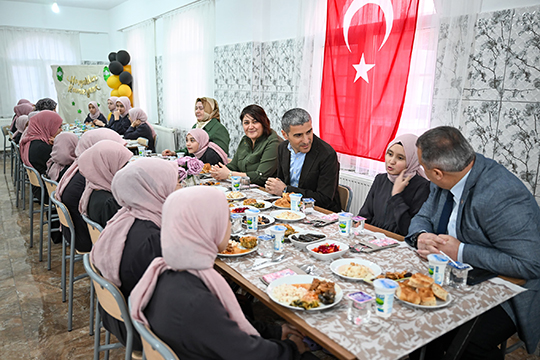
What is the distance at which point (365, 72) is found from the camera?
3.95 m

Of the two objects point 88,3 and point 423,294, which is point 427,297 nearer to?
point 423,294

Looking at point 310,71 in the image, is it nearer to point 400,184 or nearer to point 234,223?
point 400,184

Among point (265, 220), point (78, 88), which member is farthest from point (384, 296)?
point (78, 88)

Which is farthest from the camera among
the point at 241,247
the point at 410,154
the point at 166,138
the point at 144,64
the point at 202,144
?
the point at 144,64

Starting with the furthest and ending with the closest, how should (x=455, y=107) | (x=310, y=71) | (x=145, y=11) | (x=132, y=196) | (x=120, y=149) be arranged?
(x=145, y=11) < (x=310, y=71) < (x=455, y=107) < (x=120, y=149) < (x=132, y=196)

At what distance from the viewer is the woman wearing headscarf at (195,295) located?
1.20 metres

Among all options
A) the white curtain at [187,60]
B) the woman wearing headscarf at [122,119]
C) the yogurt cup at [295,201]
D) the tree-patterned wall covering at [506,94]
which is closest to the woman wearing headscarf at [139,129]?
the woman wearing headscarf at [122,119]

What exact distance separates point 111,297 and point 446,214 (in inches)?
66.5

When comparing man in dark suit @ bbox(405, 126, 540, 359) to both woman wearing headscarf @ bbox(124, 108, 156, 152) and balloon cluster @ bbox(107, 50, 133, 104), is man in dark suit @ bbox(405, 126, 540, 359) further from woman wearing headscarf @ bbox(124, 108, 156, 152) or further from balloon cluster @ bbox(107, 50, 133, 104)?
balloon cluster @ bbox(107, 50, 133, 104)

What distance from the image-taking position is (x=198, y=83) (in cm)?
714

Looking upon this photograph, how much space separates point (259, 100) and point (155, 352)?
4.75 metres

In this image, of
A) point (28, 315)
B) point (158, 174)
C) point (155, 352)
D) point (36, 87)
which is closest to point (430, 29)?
point (158, 174)

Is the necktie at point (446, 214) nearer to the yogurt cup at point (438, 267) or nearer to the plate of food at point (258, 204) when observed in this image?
the yogurt cup at point (438, 267)

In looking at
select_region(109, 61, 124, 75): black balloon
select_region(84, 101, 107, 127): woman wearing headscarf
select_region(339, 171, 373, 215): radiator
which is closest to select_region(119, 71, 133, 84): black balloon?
select_region(109, 61, 124, 75): black balloon
